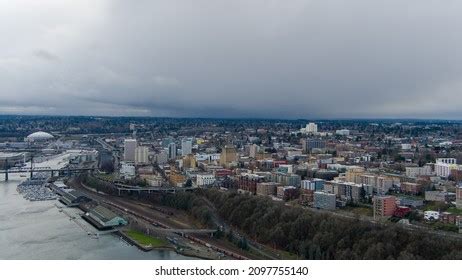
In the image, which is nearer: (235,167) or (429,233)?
(429,233)

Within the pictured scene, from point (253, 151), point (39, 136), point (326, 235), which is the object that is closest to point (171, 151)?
point (253, 151)

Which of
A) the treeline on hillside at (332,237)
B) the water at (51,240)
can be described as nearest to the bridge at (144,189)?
the water at (51,240)

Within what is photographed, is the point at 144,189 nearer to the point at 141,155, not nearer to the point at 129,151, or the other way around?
the point at 141,155

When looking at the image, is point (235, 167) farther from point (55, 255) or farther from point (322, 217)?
point (55, 255)

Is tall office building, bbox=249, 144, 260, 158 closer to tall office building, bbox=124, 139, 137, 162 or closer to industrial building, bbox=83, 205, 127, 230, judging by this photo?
tall office building, bbox=124, 139, 137, 162

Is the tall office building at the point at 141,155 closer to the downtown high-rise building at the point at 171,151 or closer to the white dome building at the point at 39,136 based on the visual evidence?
the downtown high-rise building at the point at 171,151

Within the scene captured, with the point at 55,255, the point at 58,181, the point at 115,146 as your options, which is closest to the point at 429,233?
the point at 55,255
